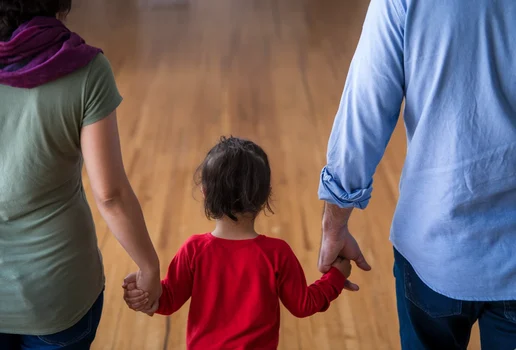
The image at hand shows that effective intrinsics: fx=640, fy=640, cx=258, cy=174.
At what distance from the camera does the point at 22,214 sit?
1.08 m

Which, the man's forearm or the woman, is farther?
the man's forearm

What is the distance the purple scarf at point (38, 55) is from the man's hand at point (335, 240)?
557 millimetres

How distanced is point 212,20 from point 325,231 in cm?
371

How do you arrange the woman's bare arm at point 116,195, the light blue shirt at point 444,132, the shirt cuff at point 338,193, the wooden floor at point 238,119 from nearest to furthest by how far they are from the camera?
the light blue shirt at point 444,132 < the woman's bare arm at point 116,195 < the shirt cuff at point 338,193 < the wooden floor at point 238,119

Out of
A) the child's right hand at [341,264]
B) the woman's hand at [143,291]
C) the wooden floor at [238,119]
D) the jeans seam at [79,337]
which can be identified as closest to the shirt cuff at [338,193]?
the child's right hand at [341,264]

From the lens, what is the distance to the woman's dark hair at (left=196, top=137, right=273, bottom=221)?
1.24m

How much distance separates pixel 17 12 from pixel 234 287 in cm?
63

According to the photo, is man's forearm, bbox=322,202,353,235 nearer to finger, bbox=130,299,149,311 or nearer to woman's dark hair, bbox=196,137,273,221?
woman's dark hair, bbox=196,137,273,221

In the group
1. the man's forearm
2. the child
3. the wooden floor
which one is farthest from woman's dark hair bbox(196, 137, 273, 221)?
the wooden floor

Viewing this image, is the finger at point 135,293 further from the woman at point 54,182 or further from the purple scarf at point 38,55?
the purple scarf at point 38,55

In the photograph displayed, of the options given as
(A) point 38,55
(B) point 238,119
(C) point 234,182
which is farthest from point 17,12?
(B) point 238,119

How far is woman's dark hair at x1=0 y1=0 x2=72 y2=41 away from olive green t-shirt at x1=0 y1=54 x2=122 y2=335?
9cm

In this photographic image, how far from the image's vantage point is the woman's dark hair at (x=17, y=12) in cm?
94

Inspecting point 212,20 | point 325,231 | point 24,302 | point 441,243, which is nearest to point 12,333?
point 24,302
